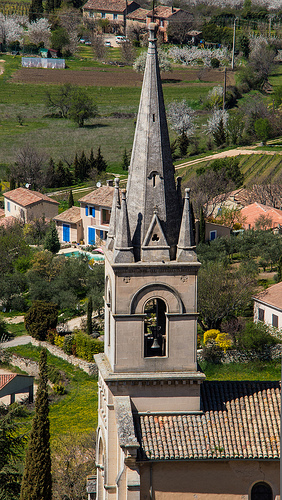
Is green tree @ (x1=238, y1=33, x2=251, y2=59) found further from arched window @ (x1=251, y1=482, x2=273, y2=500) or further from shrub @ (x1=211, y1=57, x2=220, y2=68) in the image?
arched window @ (x1=251, y1=482, x2=273, y2=500)

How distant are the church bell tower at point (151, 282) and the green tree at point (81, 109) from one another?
98835 mm

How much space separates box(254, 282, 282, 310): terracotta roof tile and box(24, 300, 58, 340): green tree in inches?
590

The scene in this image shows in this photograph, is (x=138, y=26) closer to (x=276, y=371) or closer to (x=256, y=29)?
(x=256, y=29)

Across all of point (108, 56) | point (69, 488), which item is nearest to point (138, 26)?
point (108, 56)

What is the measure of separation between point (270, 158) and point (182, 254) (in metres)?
79.1

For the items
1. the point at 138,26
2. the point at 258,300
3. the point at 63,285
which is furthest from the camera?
the point at 138,26

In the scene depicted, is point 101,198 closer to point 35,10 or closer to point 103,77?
point 103,77

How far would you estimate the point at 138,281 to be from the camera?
87.1 ft

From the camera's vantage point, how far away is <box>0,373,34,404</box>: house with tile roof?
2019 inches

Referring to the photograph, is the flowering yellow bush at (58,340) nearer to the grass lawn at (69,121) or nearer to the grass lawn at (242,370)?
the grass lawn at (242,370)

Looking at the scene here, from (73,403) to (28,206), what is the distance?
3838cm

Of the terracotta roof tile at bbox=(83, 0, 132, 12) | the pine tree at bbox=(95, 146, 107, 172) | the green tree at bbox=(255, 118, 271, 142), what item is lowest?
the pine tree at bbox=(95, 146, 107, 172)

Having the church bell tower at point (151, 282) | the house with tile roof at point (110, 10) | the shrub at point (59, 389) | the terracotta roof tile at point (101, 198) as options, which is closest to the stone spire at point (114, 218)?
the church bell tower at point (151, 282)

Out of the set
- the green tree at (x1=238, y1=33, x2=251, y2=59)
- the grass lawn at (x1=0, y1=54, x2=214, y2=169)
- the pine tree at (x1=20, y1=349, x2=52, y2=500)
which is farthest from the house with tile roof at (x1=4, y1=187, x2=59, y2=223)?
the green tree at (x1=238, y1=33, x2=251, y2=59)
